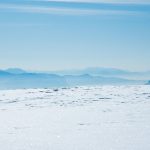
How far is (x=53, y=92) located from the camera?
26.7 meters

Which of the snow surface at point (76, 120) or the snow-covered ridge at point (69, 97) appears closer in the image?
the snow surface at point (76, 120)

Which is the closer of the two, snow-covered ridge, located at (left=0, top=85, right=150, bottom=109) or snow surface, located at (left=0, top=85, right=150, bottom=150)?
snow surface, located at (left=0, top=85, right=150, bottom=150)

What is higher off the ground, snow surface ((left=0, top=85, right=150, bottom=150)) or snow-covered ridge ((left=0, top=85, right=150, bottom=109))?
snow surface ((left=0, top=85, right=150, bottom=150))

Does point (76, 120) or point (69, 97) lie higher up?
point (76, 120)

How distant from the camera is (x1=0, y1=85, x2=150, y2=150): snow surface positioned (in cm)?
1041

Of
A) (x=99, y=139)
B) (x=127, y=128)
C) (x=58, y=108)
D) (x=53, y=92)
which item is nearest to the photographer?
(x=99, y=139)

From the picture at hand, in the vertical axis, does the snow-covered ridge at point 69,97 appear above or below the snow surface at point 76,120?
below

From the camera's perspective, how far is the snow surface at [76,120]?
10406 mm

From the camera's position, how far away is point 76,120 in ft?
50.6

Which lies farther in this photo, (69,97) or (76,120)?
(69,97)

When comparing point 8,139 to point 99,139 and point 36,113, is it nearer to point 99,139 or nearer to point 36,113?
point 99,139

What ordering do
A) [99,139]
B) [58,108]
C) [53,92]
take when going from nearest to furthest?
1. [99,139]
2. [58,108]
3. [53,92]

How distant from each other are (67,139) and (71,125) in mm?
3032

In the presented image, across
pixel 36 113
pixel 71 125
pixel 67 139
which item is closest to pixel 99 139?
pixel 67 139
